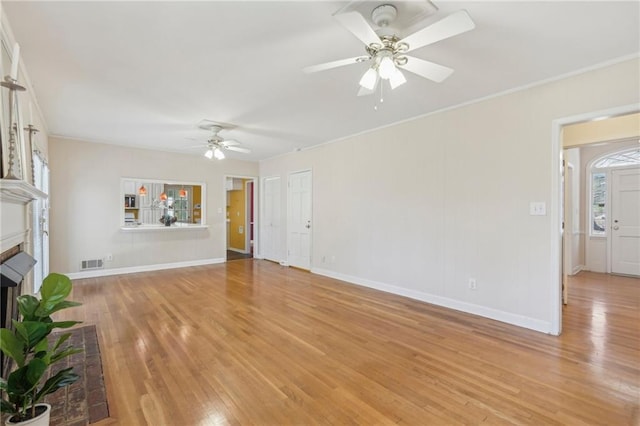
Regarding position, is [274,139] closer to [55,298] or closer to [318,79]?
[318,79]

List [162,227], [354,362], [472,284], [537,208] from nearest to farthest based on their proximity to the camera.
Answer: [354,362] → [537,208] → [472,284] → [162,227]

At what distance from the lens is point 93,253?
570 cm

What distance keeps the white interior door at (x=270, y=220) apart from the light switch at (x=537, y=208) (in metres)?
5.15

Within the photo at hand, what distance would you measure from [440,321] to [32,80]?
4951 millimetres

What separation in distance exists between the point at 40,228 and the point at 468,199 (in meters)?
5.63

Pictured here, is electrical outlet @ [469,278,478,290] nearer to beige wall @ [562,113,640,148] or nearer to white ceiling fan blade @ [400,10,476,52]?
beige wall @ [562,113,640,148]

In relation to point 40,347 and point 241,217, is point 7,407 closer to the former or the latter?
point 40,347

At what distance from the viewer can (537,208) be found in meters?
3.20

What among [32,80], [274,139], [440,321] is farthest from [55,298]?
[274,139]

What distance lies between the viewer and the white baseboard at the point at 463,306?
10.5ft

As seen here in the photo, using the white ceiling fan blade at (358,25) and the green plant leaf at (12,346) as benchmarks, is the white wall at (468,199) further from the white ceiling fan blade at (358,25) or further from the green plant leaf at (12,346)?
the green plant leaf at (12,346)

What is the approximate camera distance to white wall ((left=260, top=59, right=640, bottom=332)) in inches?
123

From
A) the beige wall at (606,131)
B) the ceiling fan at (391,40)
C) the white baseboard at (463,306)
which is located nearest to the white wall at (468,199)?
the white baseboard at (463,306)

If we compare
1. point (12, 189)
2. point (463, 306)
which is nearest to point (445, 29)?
point (12, 189)
